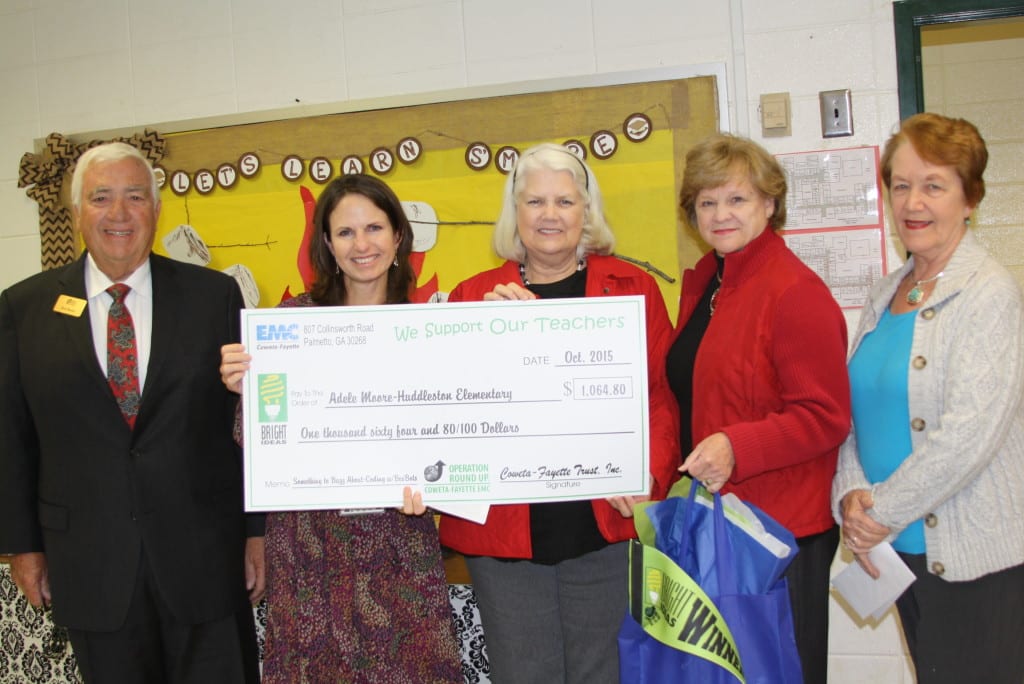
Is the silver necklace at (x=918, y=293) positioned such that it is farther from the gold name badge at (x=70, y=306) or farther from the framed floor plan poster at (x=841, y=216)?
the gold name badge at (x=70, y=306)

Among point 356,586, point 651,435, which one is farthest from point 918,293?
point 356,586

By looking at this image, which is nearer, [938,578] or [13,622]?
[938,578]

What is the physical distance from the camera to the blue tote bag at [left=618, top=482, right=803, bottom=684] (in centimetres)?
167

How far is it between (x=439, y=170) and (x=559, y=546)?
162 centimetres

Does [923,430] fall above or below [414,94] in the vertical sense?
below

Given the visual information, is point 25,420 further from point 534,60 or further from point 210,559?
point 534,60

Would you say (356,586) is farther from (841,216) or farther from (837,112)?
(837,112)

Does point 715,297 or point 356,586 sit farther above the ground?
point 715,297

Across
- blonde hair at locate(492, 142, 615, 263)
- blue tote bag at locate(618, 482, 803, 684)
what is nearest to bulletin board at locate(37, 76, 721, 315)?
blonde hair at locate(492, 142, 615, 263)

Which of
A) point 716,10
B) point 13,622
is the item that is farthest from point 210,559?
point 716,10

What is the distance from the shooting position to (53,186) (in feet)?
11.1

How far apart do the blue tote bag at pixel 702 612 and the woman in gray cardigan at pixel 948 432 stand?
0.30 meters

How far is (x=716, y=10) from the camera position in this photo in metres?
2.83

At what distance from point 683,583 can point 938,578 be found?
57cm
